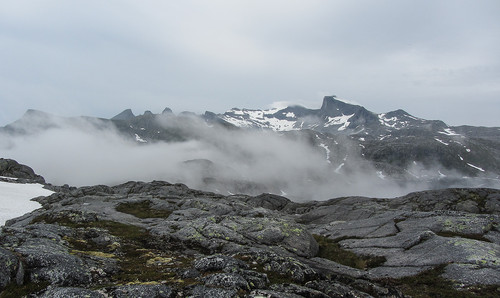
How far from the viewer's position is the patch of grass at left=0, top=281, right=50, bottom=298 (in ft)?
55.6

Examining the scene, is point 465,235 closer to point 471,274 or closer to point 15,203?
point 471,274

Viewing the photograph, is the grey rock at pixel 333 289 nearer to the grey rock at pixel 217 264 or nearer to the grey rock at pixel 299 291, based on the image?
the grey rock at pixel 299 291

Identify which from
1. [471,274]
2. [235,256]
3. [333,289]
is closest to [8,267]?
[235,256]

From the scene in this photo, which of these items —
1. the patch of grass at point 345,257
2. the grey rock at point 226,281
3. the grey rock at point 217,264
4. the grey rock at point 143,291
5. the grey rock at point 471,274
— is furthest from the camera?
the patch of grass at point 345,257

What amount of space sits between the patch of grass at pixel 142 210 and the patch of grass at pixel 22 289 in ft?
177

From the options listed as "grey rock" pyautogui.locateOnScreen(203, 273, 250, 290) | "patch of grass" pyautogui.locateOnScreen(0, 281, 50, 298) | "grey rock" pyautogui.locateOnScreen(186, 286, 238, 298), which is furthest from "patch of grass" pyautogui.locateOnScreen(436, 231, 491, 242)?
"patch of grass" pyautogui.locateOnScreen(0, 281, 50, 298)

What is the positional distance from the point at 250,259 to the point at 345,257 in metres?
20.6

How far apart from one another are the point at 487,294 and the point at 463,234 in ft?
79.1

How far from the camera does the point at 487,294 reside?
965 inches

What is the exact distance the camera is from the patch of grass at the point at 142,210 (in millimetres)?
72750

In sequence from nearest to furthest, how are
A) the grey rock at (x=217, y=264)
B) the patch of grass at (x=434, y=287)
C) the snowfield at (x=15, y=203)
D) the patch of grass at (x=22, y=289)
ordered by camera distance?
the patch of grass at (x=22, y=289)
the grey rock at (x=217, y=264)
the patch of grass at (x=434, y=287)
the snowfield at (x=15, y=203)

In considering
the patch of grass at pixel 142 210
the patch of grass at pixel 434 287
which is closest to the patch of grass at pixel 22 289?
the patch of grass at pixel 434 287

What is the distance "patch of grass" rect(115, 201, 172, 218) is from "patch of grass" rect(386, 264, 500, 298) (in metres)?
56.3

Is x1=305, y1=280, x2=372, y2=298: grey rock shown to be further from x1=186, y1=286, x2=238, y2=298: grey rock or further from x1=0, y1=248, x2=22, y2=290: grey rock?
x1=0, y1=248, x2=22, y2=290: grey rock
